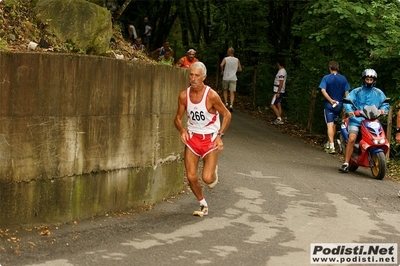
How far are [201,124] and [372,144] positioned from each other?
540 cm

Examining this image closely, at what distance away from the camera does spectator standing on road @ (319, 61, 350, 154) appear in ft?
55.5

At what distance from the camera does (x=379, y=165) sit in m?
13.9

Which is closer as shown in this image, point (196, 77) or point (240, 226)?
point (240, 226)

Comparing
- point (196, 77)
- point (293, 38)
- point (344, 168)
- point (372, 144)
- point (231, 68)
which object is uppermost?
point (293, 38)

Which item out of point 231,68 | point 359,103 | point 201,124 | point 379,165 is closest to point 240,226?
point 201,124

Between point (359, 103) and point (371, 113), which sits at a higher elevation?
point (359, 103)

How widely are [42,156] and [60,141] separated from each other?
0.29m

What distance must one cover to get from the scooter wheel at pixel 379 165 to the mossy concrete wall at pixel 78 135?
16.3ft

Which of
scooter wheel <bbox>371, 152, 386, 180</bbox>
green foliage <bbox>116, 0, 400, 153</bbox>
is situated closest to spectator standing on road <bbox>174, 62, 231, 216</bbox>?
scooter wheel <bbox>371, 152, 386, 180</bbox>

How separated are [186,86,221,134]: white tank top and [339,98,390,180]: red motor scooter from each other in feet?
17.2

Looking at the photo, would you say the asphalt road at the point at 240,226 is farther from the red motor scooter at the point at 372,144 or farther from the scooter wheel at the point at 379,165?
the red motor scooter at the point at 372,144

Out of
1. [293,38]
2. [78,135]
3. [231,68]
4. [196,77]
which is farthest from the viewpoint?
[293,38]

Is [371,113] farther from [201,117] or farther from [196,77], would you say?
[196,77]

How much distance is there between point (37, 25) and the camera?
9922mm
